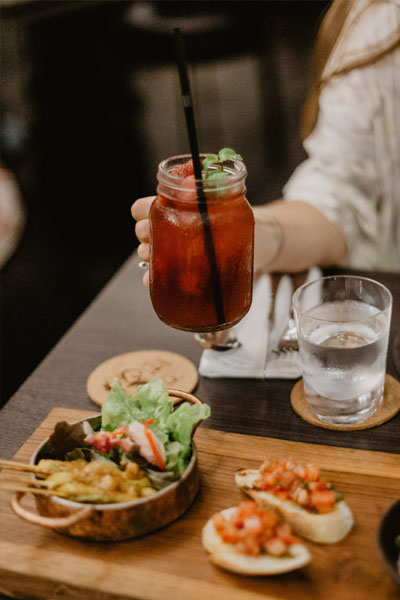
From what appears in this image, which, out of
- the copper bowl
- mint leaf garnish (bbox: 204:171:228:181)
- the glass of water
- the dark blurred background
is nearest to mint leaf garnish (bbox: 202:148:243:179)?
mint leaf garnish (bbox: 204:171:228:181)

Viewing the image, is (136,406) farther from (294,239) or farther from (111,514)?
(294,239)

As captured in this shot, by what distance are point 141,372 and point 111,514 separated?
518mm

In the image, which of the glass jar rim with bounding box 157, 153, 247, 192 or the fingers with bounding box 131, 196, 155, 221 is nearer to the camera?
the glass jar rim with bounding box 157, 153, 247, 192

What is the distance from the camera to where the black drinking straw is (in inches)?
38.0

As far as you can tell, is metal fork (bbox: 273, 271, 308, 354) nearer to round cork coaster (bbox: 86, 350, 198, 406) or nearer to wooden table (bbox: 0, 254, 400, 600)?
wooden table (bbox: 0, 254, 400, 600)

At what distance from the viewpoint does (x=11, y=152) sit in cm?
445

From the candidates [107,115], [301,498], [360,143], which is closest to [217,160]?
[301,498]

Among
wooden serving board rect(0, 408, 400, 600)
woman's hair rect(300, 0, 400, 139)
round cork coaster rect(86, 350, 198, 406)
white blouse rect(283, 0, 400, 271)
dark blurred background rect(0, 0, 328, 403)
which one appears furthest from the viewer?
dark blurred background rect(0, 0, 328, 403)

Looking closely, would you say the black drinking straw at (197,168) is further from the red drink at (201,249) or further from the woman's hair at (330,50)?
the woman's hair at (330,50)

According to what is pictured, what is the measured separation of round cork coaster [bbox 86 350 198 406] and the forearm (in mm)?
394

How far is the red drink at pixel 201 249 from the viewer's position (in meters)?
1.07

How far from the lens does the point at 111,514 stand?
1021mm

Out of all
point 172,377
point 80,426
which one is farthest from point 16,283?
point 80,426

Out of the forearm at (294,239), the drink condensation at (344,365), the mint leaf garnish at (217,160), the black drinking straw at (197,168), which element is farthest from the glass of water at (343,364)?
the forearm at (294,239)
